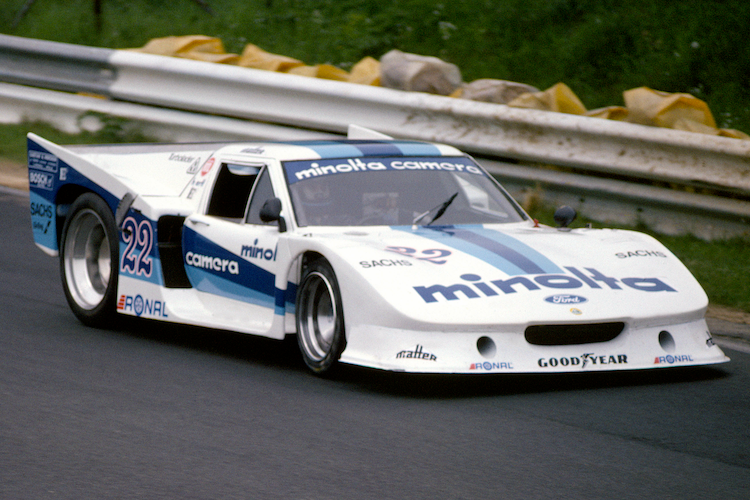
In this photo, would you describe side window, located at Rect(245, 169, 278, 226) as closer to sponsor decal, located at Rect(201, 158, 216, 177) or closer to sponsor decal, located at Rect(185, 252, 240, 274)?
sponsor decal, located at Rect(185, 252, 240, 274)

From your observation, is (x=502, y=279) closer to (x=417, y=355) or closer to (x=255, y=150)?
(x=417, y=355)

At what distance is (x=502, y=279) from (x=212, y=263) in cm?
203

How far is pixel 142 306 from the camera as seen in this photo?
24.1 ft

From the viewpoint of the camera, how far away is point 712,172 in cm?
906

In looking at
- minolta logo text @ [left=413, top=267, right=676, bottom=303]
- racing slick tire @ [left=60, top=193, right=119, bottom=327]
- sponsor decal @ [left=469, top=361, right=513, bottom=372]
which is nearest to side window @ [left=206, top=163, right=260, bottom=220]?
racing slick tire @ [left=60, top=193, right=119, bottom=327]

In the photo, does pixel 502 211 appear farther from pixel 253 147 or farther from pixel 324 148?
pixel 253 147

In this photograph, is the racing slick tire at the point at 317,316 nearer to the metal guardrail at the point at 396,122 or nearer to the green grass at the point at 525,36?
the metal guardrail at the point at 396,122

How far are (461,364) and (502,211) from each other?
1.85 metres

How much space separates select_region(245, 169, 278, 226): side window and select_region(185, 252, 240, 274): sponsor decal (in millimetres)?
324

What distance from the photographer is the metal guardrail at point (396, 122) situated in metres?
9.25

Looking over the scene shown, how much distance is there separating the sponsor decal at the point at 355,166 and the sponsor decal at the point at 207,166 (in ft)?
2.42

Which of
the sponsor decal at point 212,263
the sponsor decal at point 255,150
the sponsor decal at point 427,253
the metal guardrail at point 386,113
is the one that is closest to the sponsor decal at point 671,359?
the sponsor decal at point 427,253

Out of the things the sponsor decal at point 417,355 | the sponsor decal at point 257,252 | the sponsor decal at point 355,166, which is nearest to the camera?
the sponsor decal at point 417,355

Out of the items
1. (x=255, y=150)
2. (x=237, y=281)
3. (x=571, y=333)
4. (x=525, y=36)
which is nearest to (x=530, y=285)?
(x=571, y=333)
